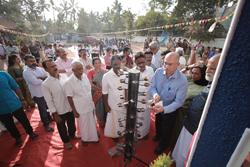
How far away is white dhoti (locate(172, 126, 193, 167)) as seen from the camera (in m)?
1.96

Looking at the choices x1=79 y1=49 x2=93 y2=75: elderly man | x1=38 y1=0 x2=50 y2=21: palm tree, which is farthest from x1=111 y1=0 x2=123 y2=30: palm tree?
x1=79 y1=49 x2=93 y2=75: elderly man

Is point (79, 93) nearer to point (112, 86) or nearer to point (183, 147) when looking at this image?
point (112, 86)

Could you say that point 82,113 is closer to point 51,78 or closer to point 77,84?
point 77,84

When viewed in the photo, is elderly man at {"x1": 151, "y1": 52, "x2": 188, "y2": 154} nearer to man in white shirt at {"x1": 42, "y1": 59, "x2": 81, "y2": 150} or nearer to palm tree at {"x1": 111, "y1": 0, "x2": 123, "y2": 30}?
man in white shirt at {"x1": 42, "y1": 59, "x2": 81, "y2": 150}

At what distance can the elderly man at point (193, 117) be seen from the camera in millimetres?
1625

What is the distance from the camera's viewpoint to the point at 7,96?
242 cm

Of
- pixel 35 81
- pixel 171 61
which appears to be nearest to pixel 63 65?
pixel 35 81

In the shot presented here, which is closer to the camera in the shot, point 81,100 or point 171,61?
point 171,61

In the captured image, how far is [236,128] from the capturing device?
2.18 ft

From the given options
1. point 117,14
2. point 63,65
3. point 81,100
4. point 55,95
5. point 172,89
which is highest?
point 117,14

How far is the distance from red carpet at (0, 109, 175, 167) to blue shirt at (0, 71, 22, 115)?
3.04 feet

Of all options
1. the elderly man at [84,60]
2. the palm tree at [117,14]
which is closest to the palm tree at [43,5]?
the palm tree at [117,14]

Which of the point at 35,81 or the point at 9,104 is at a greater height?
the point at 35,81

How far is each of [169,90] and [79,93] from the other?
172 centimetres
